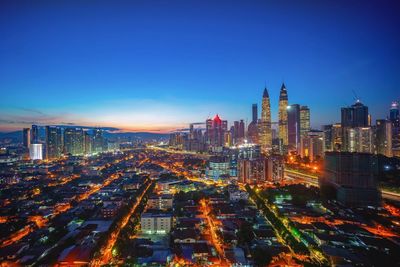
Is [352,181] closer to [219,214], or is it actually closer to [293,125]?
[219,214]

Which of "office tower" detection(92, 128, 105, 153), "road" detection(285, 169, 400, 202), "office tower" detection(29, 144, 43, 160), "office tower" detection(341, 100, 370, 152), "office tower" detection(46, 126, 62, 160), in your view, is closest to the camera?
"road" detection(285, 169, 400, 202)

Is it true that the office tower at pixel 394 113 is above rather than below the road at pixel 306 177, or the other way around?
above

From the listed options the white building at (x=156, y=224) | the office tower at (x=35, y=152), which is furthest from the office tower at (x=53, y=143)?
the white building at (x=156, y=224)

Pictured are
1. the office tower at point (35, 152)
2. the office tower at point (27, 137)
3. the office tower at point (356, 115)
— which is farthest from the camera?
the office tower at point (27, 137)

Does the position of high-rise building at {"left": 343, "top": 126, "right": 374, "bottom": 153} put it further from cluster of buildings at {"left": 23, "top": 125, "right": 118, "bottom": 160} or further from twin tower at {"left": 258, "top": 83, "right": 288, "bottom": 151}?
cluster of buildings at {"left": 23, "top": 125, "right": 118, "bottom": 160}

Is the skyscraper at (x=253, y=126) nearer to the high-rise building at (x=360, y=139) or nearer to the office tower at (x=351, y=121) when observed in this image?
the office tower at (x=351, y=121)

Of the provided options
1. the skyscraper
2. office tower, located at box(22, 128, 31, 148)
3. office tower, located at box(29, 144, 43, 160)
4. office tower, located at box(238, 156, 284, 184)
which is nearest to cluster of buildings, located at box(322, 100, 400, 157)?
office tower, located at box(238, 156, 284, 184)

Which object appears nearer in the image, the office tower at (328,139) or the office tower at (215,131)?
the office tower at (328,139)
